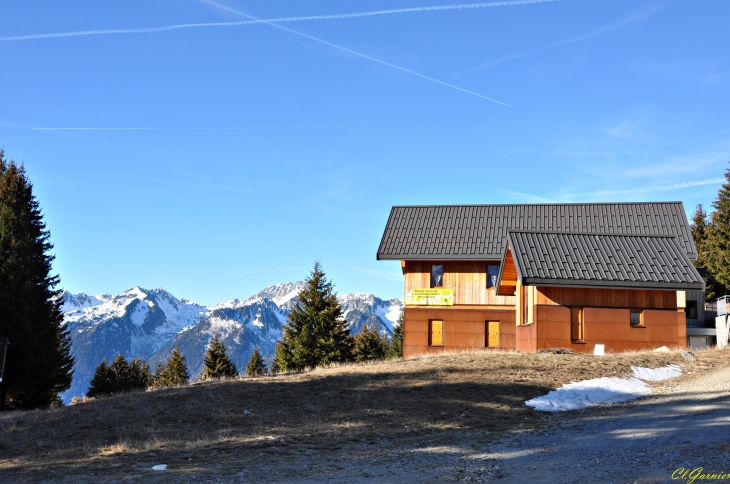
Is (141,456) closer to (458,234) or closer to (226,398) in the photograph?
(226,398)

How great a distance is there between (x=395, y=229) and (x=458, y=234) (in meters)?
3.75

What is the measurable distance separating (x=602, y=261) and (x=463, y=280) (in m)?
10.5

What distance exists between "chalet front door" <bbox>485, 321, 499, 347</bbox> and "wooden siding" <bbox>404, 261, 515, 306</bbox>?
3.68 feet

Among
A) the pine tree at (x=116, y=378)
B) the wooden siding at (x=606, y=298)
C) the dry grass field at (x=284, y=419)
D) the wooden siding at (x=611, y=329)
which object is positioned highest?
the wooden siding at (x=606, y=298)

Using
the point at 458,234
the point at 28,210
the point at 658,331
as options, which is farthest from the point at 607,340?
the point at 28,210

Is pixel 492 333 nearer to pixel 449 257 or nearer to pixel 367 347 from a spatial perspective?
pixel 449 257

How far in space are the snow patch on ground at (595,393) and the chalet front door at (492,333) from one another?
52.1 ft

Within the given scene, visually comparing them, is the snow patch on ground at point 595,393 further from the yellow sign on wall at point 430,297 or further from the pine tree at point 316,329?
the pine tree at point 316,329

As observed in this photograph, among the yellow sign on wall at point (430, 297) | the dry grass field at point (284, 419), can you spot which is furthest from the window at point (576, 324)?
the yellow sign on wall at point (430, 297)

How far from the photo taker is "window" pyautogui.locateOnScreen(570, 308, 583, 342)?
27256mm

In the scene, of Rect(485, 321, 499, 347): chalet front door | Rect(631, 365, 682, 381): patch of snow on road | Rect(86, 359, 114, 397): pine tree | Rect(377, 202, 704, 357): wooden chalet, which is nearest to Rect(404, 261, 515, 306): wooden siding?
Rect(377, 202, 704, 357): wooden chalet

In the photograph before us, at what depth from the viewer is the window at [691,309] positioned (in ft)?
130

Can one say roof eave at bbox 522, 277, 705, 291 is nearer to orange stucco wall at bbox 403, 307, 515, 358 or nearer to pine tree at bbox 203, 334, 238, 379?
orange stucco wall at bbox 403, 307, 515, 358

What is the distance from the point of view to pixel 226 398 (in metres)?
18.1
